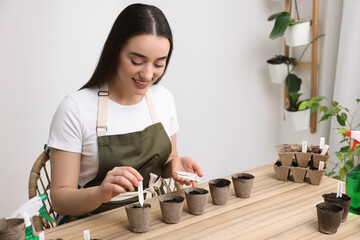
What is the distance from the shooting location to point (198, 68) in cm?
348

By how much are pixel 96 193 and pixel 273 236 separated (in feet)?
2.01

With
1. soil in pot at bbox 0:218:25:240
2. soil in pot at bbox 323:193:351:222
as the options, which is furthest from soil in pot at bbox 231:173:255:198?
soil in pot at bbox 0:218:25:240

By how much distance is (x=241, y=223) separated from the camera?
5.04ft

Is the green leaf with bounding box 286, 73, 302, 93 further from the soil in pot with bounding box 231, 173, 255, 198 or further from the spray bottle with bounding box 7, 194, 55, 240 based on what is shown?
the spray bottle with bounding box 7, 194, 55, 240

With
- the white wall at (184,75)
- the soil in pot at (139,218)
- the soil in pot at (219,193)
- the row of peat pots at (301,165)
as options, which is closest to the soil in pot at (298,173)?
the row of peat pots at (301,165)

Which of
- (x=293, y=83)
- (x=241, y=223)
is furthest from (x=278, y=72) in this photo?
(x=241, y=223)

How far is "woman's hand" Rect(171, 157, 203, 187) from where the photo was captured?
1.80 metres

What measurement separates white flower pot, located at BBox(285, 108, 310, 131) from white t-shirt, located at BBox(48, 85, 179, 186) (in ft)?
5.23

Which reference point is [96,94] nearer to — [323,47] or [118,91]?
[118,91]

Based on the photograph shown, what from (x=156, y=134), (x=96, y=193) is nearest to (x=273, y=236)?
(x=96, y=193)

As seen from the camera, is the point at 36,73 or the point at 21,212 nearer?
the point at 21,212

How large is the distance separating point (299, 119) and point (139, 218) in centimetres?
213

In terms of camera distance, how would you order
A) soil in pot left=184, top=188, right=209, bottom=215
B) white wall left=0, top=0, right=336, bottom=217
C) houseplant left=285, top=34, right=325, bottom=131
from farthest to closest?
houseplant left=285, top=34, right=325, bottom=131, white wall left=0, top=0, right=336, bottom=217, soil in pot left=184, top=188, right=209, bottom=215

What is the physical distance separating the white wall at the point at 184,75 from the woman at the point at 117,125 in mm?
1132
